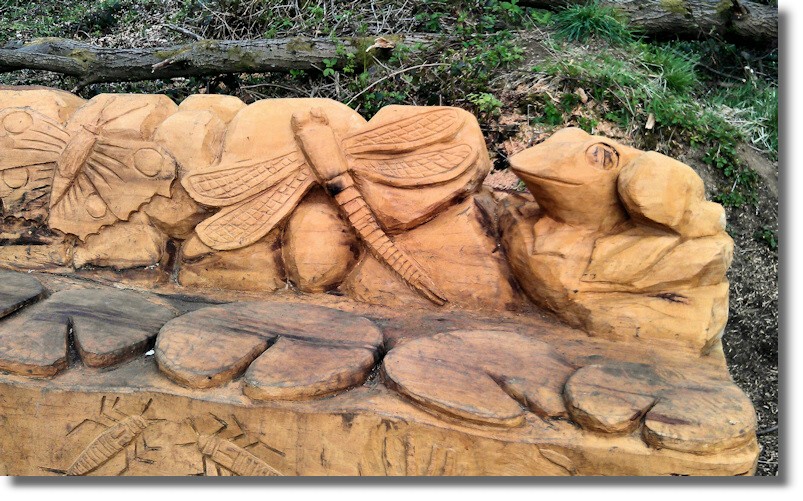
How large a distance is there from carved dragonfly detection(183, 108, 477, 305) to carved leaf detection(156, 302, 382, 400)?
342mm

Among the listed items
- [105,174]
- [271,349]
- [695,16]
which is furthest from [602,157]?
[695,16]

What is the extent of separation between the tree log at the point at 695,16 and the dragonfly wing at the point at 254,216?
2543 mm

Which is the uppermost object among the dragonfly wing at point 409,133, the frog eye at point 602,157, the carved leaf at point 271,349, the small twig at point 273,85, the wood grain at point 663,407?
the frog eye at point 602,157

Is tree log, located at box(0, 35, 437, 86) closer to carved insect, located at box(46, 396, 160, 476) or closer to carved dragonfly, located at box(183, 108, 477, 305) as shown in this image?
carved dragonfly, located at box(183, 108, 477, 305)

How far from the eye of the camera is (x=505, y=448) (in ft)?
6.82

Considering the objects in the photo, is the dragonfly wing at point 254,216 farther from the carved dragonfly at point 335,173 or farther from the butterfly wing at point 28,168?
the butterfly wing at point 28,168

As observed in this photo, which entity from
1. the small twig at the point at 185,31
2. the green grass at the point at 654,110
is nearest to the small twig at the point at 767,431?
the green grass at the point at 654,110

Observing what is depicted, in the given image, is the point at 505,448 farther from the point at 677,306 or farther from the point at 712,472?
the point at 677,306

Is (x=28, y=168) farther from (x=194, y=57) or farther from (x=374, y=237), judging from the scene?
(x=194, y=57)

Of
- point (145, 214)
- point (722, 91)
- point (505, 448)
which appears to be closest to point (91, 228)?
point (145, 214)

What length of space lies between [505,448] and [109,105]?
1.96 metres

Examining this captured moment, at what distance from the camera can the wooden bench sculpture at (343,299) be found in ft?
7.06

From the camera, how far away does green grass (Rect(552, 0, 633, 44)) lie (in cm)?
447

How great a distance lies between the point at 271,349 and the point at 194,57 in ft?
8.49
